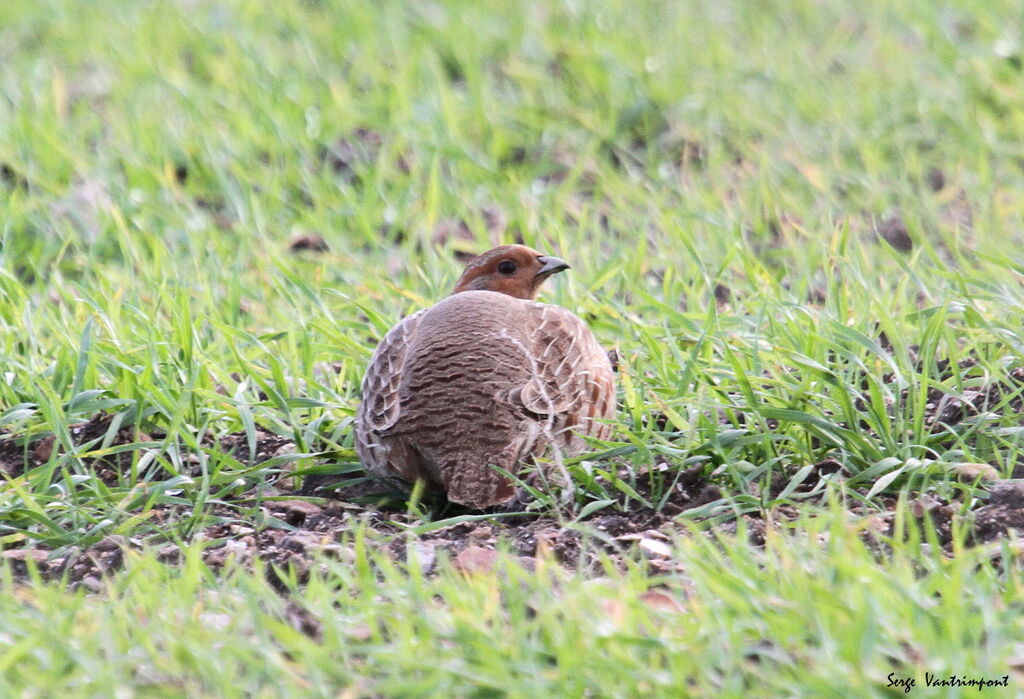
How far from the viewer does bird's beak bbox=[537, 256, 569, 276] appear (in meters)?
4.62

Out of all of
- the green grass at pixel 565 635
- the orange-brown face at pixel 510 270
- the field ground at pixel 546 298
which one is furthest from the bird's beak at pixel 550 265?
the green grass at pixel 565 635

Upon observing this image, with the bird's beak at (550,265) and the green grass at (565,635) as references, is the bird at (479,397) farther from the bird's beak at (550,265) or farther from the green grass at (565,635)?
the green grass at (565,635)

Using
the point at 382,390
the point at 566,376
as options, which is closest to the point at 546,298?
the point at 566,376

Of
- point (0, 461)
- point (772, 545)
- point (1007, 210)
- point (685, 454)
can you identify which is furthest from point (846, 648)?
point (1007, 210)

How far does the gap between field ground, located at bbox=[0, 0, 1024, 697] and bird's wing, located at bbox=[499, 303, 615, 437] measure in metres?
0.09

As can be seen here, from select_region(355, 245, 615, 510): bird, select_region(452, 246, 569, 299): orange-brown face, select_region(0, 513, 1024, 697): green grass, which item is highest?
select_region(452, 246, 569, 299): orange-brown face

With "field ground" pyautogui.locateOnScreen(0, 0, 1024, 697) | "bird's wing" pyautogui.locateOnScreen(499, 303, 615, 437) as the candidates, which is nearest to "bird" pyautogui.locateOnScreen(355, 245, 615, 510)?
"bird's wing" pyautogui.locateOnScreen(499, 303, 615, 437)

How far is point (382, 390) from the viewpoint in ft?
13.1

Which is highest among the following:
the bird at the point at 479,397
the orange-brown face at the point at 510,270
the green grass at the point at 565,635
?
the orange-brown face at the point at 510,270

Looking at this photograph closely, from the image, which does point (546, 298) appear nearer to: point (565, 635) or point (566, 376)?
point (566, 376)

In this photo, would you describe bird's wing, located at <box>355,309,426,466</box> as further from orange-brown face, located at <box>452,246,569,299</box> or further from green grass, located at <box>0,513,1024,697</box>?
green grass, located at <box>0,513,1024,697</box>

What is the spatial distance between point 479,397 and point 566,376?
299 millimetres

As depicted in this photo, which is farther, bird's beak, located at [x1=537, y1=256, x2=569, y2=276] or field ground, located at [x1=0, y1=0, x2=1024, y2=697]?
bird's beak, located at [x1=537, y1=256, x2=569, y2=276]

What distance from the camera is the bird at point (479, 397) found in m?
3.79
